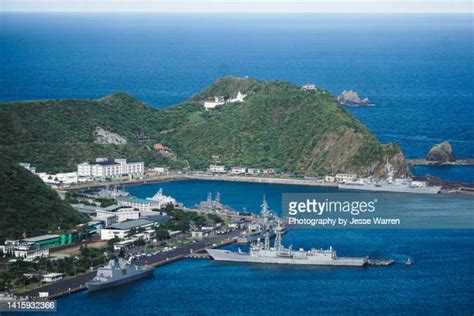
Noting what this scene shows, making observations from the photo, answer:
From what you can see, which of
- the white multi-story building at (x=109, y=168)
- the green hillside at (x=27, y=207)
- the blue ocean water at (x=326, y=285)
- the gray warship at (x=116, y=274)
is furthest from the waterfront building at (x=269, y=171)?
the gray warship at (x=116, y=274)

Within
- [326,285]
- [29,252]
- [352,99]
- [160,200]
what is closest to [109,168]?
[160,200]

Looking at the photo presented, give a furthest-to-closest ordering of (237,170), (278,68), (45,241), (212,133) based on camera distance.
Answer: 1. (278,68)
2. (212,133)
3. (237,170)
4. (45,241)

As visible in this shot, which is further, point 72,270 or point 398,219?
point 398,219

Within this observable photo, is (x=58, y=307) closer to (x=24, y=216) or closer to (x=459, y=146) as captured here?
(x=24, y=216)

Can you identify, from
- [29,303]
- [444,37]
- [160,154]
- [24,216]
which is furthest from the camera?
[444,37]

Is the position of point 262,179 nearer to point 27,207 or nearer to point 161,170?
point 161,170

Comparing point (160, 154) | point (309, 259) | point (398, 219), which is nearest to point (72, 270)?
point (309, 259)

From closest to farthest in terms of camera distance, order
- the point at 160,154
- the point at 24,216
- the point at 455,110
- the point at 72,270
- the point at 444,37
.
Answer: the point at 72,270 < the point at 24,216 < the point at 160,154 < the point at 455,110 < the point at 444,37
